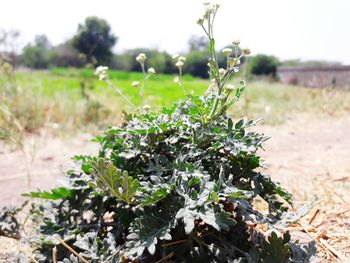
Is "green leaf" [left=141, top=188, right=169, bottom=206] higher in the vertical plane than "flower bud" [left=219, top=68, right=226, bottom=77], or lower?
lower

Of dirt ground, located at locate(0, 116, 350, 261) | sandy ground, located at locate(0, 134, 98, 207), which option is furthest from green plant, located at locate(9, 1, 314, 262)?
sandy ground, located at locate(0, 134, 98, 207)

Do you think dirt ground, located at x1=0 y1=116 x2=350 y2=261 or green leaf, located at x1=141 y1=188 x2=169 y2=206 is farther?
dirt ground, located at x1=0 y1=116 x2=350 y2=261

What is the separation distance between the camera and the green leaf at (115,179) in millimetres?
879

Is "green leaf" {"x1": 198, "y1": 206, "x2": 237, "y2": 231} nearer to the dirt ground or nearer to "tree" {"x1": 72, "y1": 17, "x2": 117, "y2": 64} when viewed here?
the dirt ground

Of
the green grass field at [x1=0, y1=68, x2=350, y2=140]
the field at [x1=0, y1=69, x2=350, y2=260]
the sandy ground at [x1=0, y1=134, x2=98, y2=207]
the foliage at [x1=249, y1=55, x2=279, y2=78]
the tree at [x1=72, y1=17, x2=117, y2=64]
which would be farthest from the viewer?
the foliage at [x1=249, y1=55, x2=279, y2=78]

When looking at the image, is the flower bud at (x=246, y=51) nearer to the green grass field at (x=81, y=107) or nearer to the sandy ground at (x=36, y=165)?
the sandy ground at (x=36, y=165)

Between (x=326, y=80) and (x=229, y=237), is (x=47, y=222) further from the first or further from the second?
(x=326, y=80)

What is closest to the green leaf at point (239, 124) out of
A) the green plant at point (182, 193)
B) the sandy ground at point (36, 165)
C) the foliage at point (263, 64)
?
the green plant at point (182, 193)

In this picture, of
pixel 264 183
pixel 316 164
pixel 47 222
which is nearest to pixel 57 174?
pixel 47 222

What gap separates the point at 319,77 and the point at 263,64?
41.5 ft

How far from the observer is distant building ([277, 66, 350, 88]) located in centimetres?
606

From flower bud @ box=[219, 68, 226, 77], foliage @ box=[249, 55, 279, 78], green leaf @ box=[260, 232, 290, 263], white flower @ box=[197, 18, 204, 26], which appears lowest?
foliage @ box=[249, 55, 279, 78]

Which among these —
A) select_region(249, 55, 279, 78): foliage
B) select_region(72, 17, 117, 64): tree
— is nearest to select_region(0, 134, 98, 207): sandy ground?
select_region(72, 17, 117, 64): tree

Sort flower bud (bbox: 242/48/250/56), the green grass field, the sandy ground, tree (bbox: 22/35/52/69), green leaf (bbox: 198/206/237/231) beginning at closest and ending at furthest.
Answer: green leaf (bbox: 198/206/237/231) < flower bud (bbox: 242/48/250/56) < the sandy ground < the green grass field < tree (bbox: 22/35/52/69)
